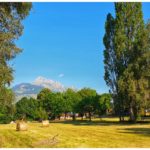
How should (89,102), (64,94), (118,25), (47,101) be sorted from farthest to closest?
(64,94) → (47,101) → (89,102) → (118,25)

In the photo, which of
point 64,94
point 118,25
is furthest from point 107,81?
point 64,94

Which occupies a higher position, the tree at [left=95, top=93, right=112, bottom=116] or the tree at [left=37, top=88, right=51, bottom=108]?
the tree at [left=37, top=88, right=51, bottom=108]

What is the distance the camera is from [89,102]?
9875 centimetres

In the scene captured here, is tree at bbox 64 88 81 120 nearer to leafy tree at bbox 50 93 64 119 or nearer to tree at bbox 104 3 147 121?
leafy tree at bbox 50 93 64 119

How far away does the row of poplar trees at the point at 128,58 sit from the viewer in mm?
58562

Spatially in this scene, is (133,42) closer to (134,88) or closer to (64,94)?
(134,88)

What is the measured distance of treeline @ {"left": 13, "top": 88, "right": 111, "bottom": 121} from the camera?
96.6m

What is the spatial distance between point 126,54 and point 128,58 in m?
0.70

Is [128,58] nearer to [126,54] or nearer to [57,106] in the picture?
[126,54]

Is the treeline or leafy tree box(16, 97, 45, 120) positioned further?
leafy tree box(16, 97, 45, 120)

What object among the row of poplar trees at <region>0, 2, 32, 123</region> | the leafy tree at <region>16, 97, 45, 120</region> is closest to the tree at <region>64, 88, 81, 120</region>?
the leafy tree at <region>16, 97, 45, 120</region>

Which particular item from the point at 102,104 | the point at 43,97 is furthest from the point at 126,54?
the point at 43,97

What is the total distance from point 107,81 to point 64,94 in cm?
5268

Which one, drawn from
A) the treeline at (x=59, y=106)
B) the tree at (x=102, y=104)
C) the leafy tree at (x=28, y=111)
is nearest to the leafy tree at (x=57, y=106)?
the treeline at (x=59, y=106)
